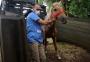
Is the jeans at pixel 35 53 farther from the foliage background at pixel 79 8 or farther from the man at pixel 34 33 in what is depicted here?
the foliage background at pixel 79 8

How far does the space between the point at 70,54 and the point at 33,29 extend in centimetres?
346

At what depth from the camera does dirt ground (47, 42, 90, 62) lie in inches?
354

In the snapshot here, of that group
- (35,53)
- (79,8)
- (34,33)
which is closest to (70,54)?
(35,53)

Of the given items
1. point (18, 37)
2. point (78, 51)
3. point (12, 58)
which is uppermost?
point (18, 37)

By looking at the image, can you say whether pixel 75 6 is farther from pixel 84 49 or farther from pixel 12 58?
pixel 12 58

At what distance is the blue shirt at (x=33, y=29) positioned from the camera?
6.43 meters

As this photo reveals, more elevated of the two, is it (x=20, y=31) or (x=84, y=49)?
(x=20, y=31)

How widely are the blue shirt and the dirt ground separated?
258cm

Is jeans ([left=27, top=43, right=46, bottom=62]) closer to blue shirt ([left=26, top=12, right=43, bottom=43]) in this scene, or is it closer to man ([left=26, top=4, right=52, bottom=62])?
man ([left=26, top=4, right=52, bottom=62])

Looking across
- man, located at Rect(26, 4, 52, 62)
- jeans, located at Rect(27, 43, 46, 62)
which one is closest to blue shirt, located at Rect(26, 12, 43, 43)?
man, located at Rect(26, 4, 52, 62)

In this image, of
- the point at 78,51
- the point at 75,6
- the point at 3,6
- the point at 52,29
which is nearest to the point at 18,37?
the point at 52,29

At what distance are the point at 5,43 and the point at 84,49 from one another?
4311 mm

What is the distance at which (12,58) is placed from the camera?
6.22 m

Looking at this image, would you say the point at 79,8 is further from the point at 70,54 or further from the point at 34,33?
the point at 34,33
